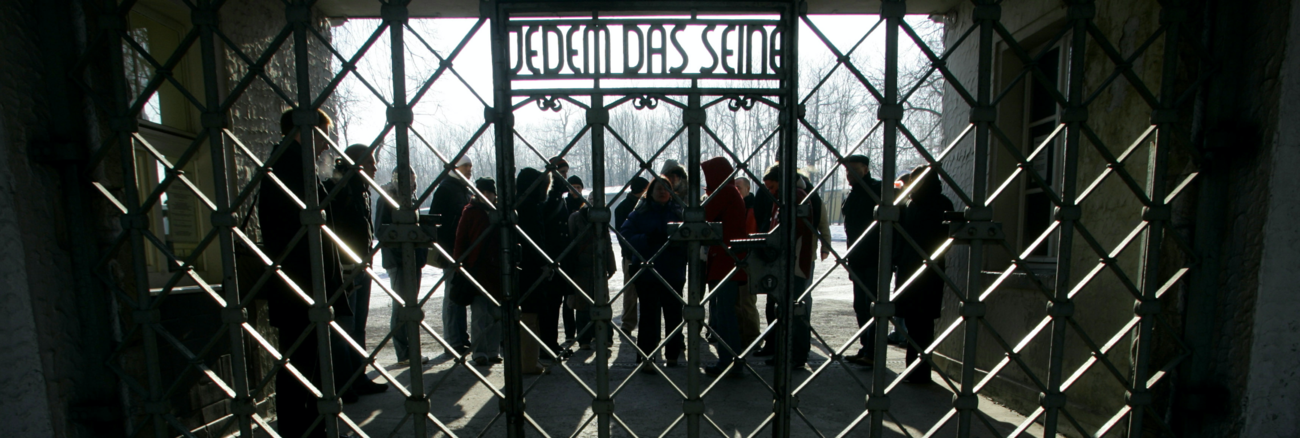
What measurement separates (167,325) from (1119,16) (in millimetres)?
5198

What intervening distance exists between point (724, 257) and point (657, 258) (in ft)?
1.59

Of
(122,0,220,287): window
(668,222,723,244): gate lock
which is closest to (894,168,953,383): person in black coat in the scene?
(668,222,723,244): gate lock

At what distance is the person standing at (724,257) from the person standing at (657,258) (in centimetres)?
24

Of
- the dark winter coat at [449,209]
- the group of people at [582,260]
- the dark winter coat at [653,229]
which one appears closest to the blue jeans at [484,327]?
the group of people at [582,260]

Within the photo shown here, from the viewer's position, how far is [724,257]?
376 cm

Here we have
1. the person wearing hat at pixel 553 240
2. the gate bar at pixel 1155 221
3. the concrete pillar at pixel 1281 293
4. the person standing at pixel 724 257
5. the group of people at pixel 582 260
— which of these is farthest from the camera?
the person wearing hat at pixel 553 240

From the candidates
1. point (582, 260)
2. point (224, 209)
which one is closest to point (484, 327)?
point (582, 260)

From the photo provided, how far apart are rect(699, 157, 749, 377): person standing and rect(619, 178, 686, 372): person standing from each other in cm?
24

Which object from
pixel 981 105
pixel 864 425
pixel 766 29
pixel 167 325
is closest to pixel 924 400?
pixel 864 425

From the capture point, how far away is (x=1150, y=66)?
2.48 m

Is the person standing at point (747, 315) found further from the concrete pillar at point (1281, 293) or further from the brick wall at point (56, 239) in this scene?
the brick wall at point (56, 239)

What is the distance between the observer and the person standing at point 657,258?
3.72 m

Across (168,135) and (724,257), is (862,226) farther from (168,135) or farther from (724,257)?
(168,135)

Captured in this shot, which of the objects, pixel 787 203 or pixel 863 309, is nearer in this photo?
pixel 787 203
